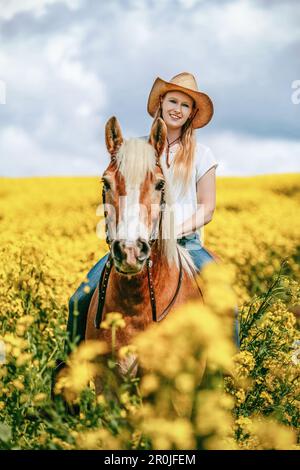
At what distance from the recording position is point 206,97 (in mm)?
4293

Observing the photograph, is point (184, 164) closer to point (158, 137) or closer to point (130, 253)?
point (158, 137)

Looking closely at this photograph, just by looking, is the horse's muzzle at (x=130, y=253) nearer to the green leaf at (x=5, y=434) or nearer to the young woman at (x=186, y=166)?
the young woman at (x=186, y=166)

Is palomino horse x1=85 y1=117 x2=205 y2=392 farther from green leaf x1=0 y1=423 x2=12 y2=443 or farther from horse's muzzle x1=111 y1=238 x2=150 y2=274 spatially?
green leaf x1=0 y1=423 x2=12 y2=443

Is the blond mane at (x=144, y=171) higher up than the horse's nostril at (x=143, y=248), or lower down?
higher up

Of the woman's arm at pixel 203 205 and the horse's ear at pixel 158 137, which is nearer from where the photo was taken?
the horse's ear at pixel 158 137

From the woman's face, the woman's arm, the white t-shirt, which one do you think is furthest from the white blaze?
the woman's face

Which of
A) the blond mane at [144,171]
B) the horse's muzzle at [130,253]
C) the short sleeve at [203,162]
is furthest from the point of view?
the short sleeve at [203,162]

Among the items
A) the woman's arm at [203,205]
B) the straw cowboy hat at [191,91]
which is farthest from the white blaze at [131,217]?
the straw cowboy hat at [191,91]

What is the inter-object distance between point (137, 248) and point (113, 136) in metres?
0.78

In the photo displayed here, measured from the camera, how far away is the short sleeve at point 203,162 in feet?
13.7

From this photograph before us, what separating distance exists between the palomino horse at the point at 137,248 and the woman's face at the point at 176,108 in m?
0.89

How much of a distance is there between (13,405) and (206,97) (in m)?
2.57

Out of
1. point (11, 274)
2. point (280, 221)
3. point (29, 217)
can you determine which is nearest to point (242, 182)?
point (280, 221)
